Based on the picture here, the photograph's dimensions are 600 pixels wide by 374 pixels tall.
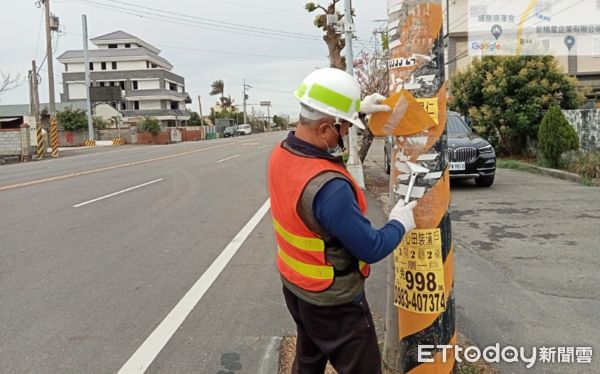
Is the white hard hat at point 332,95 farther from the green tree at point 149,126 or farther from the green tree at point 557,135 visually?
the green tree at point 149,126

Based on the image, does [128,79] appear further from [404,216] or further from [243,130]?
[404,216]

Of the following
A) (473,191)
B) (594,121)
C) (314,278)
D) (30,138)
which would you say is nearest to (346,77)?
(314,278)

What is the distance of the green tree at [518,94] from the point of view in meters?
16.7

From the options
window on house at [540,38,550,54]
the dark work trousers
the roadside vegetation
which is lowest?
the dark work trousers

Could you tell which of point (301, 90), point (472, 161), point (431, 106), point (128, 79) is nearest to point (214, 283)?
point (431, 106)

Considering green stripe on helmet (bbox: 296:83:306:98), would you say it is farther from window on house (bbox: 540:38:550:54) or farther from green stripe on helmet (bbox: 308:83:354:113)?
window on house (bbox: 540:38:550:54)

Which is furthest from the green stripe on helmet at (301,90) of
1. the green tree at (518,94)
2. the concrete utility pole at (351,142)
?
the green tree at (518,94)

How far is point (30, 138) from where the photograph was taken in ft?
103

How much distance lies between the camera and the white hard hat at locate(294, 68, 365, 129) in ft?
7.49

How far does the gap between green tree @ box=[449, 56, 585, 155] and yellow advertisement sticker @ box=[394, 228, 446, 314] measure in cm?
1526

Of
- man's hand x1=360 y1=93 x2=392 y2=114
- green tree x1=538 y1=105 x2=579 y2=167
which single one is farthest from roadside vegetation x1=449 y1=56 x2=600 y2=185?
man's hand x1=360 y1=93 x2=392 y2=114

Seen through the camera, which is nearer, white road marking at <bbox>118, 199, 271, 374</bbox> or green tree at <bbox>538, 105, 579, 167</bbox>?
white road marking at <bbox>118, 199, 271, 374</bbox>

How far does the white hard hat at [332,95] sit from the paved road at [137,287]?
216 cm

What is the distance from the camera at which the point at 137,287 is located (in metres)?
5.61
